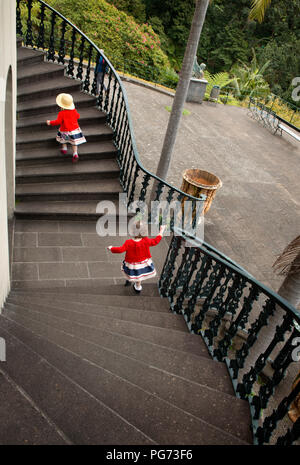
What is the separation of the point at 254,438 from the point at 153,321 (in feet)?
5.79

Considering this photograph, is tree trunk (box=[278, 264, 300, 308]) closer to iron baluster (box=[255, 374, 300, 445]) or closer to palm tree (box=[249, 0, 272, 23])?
iron baluster (box=[255, 374, 300, 445])

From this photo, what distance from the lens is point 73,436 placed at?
2408mm

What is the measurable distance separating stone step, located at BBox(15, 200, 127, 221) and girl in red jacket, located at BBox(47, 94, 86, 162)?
1047 millimetres

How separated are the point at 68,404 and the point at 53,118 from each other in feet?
19.7

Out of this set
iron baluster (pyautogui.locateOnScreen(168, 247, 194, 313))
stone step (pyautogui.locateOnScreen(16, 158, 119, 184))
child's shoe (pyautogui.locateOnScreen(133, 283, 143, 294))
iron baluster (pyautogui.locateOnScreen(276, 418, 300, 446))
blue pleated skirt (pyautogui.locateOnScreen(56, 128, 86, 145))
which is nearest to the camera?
Answer: iron baluster (pyautogui.locateOnScreen(276, 418, 300, 446))

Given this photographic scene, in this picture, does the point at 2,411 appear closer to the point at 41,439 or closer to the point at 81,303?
the point at 41,439

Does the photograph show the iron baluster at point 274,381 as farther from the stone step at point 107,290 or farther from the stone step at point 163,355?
the stone step at point 107,290

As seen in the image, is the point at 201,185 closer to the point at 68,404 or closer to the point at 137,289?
the point at 137,289

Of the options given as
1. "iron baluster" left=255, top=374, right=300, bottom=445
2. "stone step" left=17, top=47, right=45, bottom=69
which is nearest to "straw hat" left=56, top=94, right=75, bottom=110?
"stone step" left=17, top=47, right=45, bottom=69

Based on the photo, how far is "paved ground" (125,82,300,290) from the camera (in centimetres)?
797

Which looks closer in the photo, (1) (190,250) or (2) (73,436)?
(2) (73,436)

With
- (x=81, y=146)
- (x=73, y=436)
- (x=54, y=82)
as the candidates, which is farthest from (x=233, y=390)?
(x=54, y=82)

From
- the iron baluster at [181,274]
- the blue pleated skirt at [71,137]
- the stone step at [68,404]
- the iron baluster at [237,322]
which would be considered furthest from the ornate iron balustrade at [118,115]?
the stone step at [68,404]
